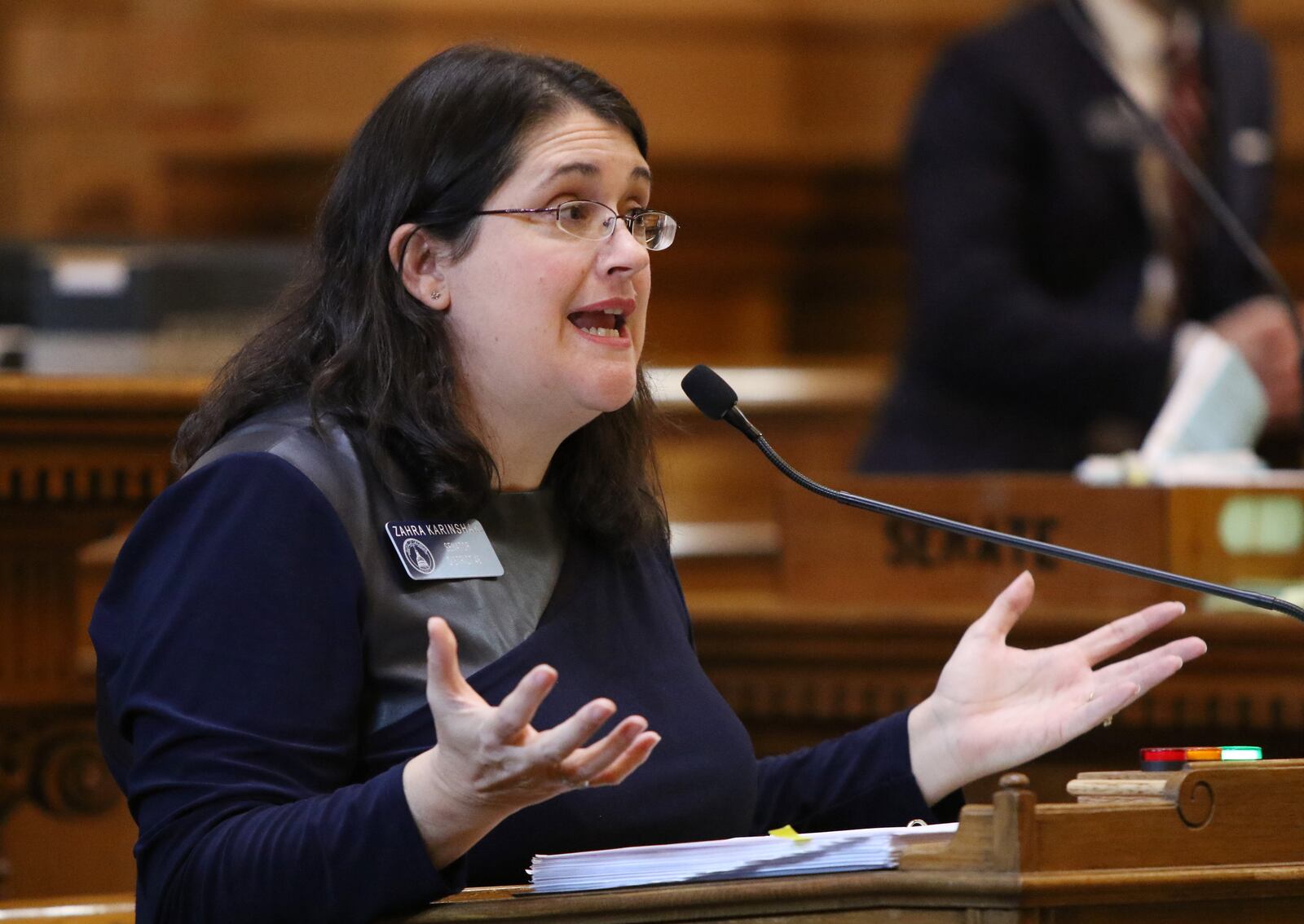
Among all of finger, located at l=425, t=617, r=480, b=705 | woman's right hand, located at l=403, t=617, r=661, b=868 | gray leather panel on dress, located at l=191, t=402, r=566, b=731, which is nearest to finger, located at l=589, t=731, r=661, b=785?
woman's right hand, located at l=403, t=617, r=661, b=868

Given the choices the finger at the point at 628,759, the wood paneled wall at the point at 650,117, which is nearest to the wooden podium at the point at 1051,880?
the finger at the point at 628,759

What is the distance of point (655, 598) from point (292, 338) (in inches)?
16.6

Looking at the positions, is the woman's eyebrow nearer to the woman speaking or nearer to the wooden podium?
the woman speaking

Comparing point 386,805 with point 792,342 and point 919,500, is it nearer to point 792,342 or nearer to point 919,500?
point 919,500

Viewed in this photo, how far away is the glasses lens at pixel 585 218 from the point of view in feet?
5.67

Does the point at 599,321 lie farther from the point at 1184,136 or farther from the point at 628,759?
the point at 1184,136

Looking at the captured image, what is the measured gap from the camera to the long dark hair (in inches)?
65.9

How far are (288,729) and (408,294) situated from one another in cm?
45

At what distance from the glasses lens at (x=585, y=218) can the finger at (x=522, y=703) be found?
23.2 inches

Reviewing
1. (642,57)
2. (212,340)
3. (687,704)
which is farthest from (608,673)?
(642,57)

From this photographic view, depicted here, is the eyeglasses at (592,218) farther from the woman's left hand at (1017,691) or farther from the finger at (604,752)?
the finger at (604,752)

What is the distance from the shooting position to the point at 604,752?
1.27 meters

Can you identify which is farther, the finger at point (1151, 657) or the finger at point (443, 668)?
the finger at point (1151, 657)

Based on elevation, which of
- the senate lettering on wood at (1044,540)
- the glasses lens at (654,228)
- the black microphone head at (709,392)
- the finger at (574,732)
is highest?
the glasses lens at (654,228)
